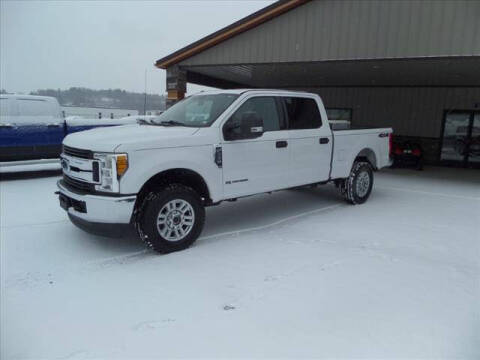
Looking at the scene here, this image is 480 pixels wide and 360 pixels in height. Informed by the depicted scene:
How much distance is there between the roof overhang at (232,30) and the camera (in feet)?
31.0

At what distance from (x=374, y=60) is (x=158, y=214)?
22.4ft

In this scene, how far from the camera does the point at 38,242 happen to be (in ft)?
16.5

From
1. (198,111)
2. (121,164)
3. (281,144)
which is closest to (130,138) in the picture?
(121,164)

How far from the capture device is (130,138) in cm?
436

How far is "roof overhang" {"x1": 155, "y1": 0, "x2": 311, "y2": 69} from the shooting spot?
9.45 metres

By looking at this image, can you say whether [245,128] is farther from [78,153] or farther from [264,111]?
Result: [78,153]

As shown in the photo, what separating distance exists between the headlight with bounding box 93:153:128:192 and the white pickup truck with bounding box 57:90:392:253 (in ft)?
0.03

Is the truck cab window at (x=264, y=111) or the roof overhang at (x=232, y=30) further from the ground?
the roof overhang at (x=232, y=30)

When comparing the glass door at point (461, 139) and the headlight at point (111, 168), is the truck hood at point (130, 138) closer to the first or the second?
the headlight at point (111, 168)

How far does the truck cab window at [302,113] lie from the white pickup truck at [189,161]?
0.02 m

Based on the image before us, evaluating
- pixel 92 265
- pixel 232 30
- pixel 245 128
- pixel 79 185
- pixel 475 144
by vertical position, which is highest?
pixel 232 30

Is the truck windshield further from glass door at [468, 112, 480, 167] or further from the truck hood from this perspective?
glass door at [468, 112, 480, 167]

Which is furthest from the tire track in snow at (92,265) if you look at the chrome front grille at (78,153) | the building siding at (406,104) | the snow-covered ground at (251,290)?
the building siding at (406,104)

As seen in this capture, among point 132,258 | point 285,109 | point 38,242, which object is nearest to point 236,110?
point 285,109
